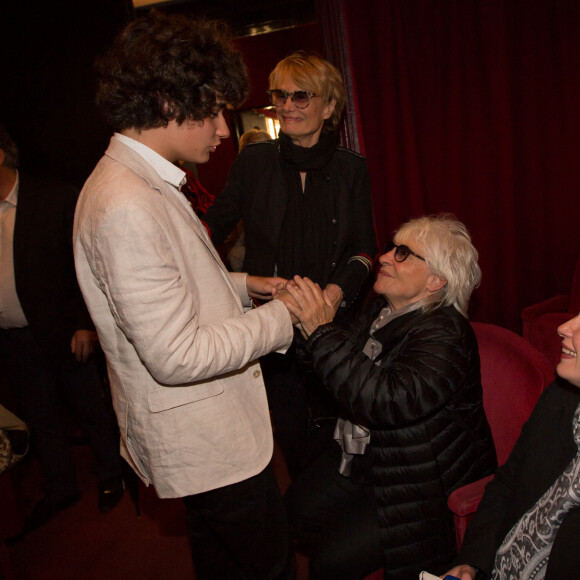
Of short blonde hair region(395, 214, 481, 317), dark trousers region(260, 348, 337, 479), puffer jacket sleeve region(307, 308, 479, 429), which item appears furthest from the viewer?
dark trousers region(260, 348, 337, 479)

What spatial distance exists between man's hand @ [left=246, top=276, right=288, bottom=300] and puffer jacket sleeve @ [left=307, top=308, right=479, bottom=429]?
32 cm

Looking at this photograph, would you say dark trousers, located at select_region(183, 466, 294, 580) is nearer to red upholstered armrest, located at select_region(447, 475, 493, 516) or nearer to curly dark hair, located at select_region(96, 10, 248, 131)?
red upholstered armrest, located at select_region(447, 475, 493, 516)

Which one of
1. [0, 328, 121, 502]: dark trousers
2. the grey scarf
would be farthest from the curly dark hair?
[0, 328, 121, 502]: dark trousers

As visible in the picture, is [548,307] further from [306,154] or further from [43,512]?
[43,512]

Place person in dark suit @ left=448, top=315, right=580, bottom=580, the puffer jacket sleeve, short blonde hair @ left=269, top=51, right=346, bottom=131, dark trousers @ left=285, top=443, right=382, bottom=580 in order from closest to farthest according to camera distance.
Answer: person in dark suit @ left=448, top=315, right=580, bottom=580, the puffer jacket sleeve, dark trousers @ left=285, top=443, right=382, bottom=580, short blonde hair @ left=269, top=51, right=346, bottom=131

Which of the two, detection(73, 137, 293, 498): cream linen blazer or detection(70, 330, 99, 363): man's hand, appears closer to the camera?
detection(73, 137, 293, 498): cream linen blazer

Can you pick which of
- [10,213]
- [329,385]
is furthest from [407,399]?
[10,213]

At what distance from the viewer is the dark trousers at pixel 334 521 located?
1622mm

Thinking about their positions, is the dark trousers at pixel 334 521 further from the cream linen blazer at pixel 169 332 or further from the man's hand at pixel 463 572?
the cream linen blazer at pixel 169 332

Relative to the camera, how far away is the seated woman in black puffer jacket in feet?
4.87

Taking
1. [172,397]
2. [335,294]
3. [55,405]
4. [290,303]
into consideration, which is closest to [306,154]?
[335,294]

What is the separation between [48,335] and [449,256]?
200cm

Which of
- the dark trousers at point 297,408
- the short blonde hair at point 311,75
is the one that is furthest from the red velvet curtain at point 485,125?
the dark trousers at point 297,408

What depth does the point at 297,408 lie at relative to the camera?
2.34 meters
